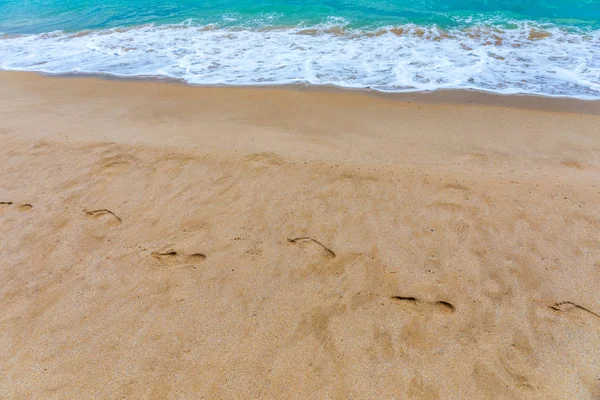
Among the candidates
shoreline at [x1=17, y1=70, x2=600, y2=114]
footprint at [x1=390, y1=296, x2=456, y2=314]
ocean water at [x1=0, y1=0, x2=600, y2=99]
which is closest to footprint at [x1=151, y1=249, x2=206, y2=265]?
footprint at [x1=390, y1=296, x2=456, y2=314]

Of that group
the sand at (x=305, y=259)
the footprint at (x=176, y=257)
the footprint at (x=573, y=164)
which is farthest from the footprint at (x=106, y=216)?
the footprint at (x=573, y=164)

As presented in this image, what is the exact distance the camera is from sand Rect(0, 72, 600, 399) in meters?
2.50

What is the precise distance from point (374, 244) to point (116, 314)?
7.65 ft

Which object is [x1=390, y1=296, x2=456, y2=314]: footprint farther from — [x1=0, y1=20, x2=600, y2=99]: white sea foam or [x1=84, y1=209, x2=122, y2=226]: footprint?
[x1=0, y1=20, x2=600, y2=99]: white sea foam

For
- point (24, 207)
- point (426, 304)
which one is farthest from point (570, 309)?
point (24, 207)

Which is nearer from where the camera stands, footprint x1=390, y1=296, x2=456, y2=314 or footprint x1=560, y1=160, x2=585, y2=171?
footprint x1=390, y1=296, x2=456, y2=314

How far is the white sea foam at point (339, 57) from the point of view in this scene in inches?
279

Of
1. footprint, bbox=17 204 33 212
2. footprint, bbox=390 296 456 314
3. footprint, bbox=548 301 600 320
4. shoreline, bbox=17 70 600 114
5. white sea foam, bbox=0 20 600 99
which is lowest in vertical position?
footprint, bbox=548 301 600 320

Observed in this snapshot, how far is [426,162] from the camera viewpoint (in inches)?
178

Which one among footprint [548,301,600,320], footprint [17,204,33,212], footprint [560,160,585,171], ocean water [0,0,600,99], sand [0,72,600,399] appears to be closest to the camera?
sand [0,72,600,399]

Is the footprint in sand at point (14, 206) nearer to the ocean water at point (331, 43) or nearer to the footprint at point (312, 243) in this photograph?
the footprint at point (312, 243)

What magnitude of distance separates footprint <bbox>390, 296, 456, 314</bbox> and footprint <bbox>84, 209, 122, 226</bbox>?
2935 mm

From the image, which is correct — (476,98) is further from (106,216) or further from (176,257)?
(106,216)

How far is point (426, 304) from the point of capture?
9.50ft
